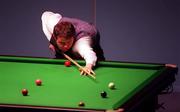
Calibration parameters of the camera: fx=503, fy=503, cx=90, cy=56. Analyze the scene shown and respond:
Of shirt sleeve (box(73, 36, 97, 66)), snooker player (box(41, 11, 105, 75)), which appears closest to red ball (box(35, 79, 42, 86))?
shirt sleeve (box(73, 36, 97, 66))

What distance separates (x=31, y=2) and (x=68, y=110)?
388 centimetres

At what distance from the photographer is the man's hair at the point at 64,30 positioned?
4965mm

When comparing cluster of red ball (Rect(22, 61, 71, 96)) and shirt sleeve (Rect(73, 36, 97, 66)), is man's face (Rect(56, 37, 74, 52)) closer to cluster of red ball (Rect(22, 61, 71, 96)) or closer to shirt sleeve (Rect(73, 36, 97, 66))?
shirt sleeve (Rect(73, 36, 97, 66))

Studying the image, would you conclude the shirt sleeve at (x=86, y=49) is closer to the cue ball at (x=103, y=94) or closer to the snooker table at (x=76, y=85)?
the snooker table at (x=76, y=85)

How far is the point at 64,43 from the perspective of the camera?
16.5ft

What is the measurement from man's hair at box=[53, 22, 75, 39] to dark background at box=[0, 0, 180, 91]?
1.69 m

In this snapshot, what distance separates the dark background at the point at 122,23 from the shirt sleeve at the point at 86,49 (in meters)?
1.56

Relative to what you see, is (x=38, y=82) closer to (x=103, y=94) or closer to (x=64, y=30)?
(x=103, y=94)

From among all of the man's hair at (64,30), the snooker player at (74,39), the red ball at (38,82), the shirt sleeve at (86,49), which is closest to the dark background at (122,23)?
the snooker player at (74,39)

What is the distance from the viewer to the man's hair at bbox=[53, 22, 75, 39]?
16.3 feet

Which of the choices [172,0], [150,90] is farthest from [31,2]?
[150,90]

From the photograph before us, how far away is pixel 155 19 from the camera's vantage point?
6641 mm

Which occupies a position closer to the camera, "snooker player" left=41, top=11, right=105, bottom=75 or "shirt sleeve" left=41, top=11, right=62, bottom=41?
"snooker player" left=41, top=11, right=105, bottom=75

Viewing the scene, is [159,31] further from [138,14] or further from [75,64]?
[75,64]
